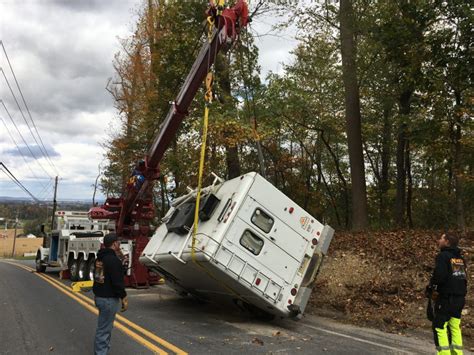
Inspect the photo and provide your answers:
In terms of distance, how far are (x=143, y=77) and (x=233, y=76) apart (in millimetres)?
9753

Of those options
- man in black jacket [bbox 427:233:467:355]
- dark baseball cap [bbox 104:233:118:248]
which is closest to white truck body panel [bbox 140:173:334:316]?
dark baseball cap [bbox 104:233:118:248]

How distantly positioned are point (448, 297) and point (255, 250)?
3.62 m

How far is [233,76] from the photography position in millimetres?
23938

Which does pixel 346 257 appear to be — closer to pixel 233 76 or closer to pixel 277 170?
pixel 233 76

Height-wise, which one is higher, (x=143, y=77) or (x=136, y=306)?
(x=143, y=77)

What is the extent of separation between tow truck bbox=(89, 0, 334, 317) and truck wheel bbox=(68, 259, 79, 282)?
27.8 feet

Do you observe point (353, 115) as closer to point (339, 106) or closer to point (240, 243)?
point (339, 106)

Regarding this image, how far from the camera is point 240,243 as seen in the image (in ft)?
28.9

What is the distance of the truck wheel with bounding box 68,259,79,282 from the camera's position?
60.7 ft

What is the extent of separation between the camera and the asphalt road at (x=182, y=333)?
7.32 m

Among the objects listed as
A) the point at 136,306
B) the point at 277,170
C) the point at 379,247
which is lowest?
the point at 136,306

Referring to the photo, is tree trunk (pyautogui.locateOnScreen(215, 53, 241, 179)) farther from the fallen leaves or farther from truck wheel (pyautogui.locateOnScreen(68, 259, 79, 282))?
the fallen leaves

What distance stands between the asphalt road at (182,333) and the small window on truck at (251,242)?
4.78 ft

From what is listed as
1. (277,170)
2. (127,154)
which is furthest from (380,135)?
(127,154)
